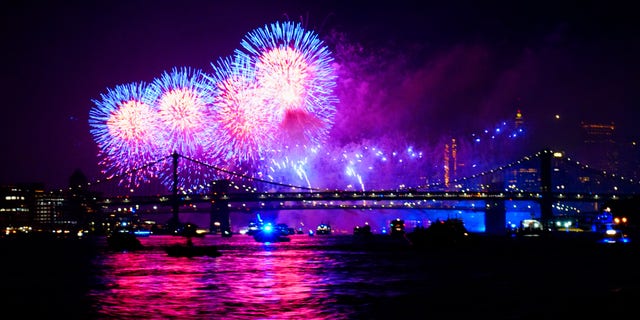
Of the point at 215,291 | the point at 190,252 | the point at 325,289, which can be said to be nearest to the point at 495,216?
the point at 190,252

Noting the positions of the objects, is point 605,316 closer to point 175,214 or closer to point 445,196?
point 445,196

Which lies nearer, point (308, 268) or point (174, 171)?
point (308, 268)

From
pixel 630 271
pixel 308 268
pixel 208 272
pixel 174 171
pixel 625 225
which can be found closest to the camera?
pixel 630 271

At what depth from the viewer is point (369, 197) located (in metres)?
119

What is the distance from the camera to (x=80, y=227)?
16075 cm

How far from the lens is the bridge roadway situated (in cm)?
12050

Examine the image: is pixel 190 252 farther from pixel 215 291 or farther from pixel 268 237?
pixel 268 237

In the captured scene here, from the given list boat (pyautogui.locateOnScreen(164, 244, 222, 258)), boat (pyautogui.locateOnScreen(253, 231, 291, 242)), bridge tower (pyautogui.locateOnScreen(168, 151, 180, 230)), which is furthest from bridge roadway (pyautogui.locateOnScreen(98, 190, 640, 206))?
boat (pyautogui.locateOnScreen(164, 244, 222, 258))

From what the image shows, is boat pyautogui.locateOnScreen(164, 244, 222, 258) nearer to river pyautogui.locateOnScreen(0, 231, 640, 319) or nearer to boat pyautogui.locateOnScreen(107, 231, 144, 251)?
river pyautogui.locateOnScreen(0, 231, 640, 319)

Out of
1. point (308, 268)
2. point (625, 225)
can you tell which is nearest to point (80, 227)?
point (625, 225)

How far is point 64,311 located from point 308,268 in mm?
20942

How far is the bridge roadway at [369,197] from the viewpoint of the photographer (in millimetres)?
120500

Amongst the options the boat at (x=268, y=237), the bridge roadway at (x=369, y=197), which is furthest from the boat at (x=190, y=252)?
the bridge roadway at (x=369, y=197)

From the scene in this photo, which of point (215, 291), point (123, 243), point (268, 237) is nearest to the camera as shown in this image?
point (215, 291)
